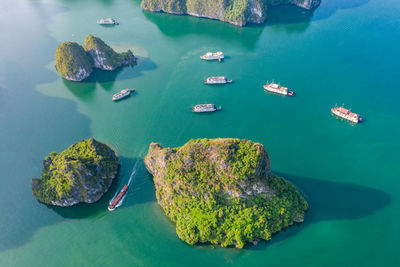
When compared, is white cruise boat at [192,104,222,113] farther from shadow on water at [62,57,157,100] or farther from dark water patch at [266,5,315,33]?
dark water patch at [266,5,315,33]

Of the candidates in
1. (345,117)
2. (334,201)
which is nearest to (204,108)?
(345,117)

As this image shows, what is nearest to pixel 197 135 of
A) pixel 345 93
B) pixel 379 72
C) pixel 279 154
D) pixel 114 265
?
pixel 279 154

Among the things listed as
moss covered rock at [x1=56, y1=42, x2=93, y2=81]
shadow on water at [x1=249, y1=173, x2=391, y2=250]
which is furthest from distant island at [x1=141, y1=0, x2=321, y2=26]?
shadow on water at [x1=249, y1=173, x2=391, y2=250]

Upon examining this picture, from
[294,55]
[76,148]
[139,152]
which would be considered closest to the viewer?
[76,148]

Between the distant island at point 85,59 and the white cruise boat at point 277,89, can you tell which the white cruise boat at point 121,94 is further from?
the white cruise boat at point 277,89

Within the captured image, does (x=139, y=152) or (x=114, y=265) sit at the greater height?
(x=139, y=152)

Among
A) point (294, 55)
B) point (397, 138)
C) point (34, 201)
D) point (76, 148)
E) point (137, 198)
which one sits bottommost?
point (34, 201)

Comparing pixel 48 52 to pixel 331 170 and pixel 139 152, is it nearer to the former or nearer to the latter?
pixel 139 152
